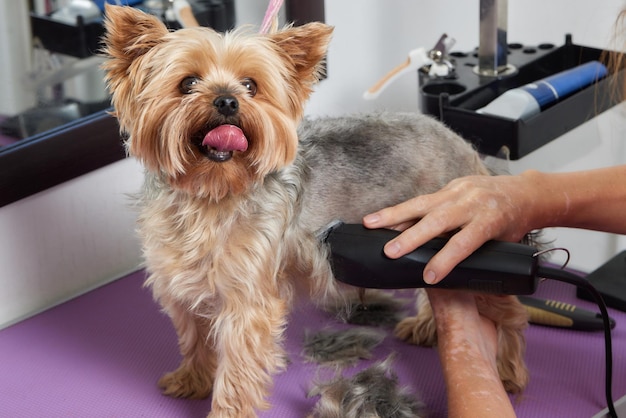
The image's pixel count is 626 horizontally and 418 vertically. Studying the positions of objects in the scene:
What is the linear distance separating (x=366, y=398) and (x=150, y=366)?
0.34 m

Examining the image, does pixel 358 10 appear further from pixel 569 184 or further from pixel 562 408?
pixel 562 408

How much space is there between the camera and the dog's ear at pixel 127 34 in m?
1.00

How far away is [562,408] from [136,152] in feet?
2.02

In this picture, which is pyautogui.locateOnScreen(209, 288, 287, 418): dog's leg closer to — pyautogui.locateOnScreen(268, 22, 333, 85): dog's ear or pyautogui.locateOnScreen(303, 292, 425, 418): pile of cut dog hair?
pyautogui.locateOnScreen(303, 292, 425, 418): pile of cut dog hair

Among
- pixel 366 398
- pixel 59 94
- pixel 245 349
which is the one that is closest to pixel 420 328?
pixel 366 398

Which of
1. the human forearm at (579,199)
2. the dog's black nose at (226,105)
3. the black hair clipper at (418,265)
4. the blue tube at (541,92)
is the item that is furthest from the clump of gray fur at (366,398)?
the blue tube at (541,92)

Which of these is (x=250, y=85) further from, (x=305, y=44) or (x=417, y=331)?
(x=417, y=331)

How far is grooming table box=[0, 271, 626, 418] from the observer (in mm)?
1220

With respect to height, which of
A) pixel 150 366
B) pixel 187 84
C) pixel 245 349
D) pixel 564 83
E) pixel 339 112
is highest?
pixel 187 84

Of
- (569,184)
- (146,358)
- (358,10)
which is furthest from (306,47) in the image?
(358,10)

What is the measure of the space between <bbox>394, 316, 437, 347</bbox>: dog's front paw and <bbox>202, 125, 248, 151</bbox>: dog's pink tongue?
18.0 inches

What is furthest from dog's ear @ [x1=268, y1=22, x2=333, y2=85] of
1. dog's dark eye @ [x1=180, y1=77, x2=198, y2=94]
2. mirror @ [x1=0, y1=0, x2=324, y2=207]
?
mirror @ [x1=0, y1=0, x2=324, y2=207]

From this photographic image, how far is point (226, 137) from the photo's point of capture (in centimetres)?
102

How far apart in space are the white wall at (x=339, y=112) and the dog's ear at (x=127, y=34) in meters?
0.50
